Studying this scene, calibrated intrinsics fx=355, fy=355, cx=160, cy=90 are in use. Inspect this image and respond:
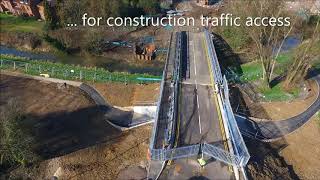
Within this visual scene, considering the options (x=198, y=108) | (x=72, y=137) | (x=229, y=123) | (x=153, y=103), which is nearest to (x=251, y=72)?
(x=153, y=103)

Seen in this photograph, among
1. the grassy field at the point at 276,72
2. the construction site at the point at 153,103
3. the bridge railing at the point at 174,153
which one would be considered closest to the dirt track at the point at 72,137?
the construction site at the point at 153,103

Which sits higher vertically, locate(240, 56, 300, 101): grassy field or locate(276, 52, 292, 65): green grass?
locate(276, 52, 292, 65): green grass

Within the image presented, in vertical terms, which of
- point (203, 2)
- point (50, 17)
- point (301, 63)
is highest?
point (203, 2)

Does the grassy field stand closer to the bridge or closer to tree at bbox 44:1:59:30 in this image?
the bridge

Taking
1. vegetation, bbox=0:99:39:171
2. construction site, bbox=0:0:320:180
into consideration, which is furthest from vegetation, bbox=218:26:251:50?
vegetation, bbox=0:99:39:171

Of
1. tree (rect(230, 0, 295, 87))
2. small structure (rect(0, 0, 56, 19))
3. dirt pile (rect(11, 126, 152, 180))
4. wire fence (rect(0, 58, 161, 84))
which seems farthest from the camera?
small structure (rect(0, 0, 56, 19))

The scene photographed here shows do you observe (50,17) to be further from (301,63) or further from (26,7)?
(301,63)
